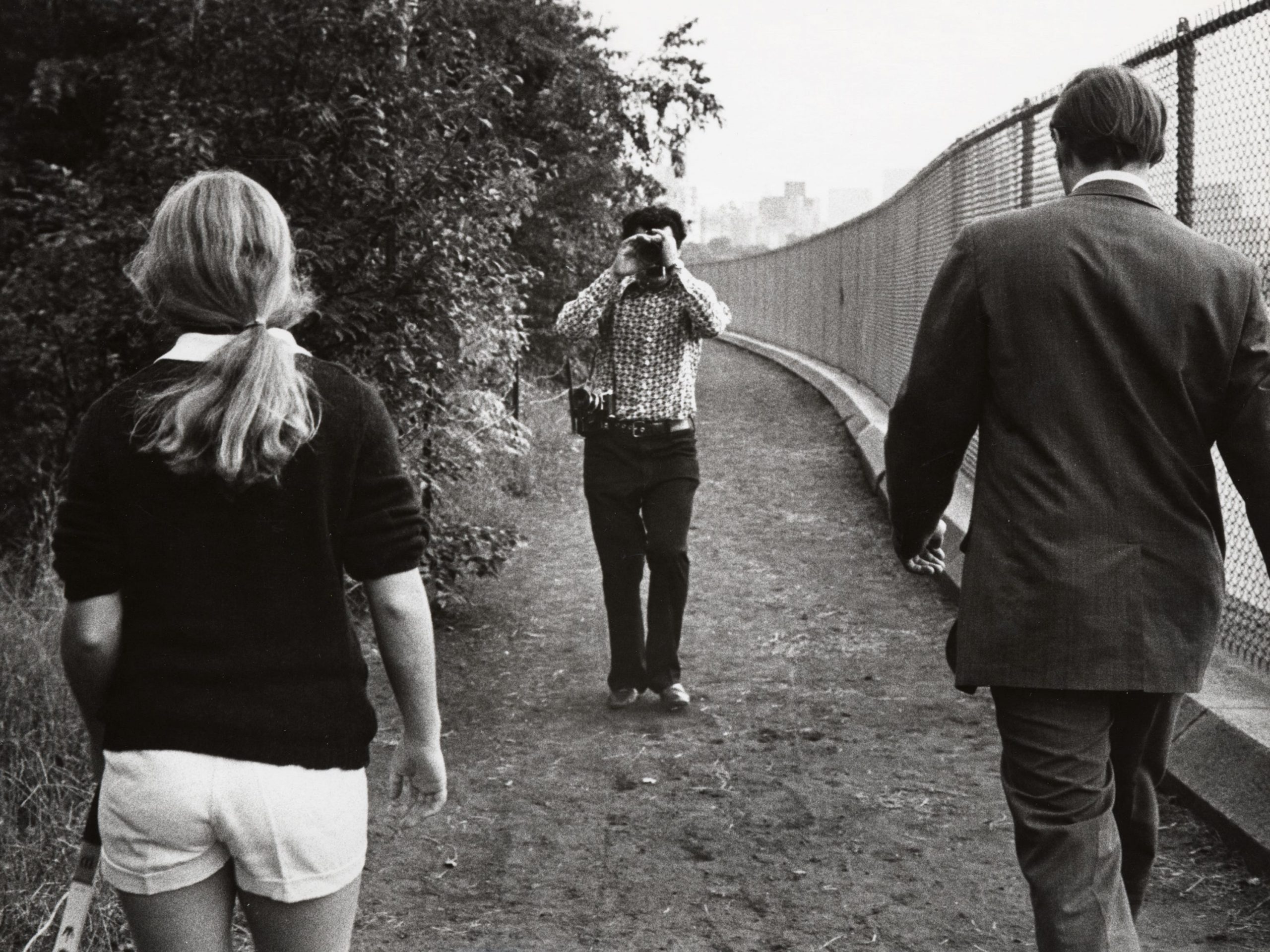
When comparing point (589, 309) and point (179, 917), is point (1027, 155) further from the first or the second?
point (179, 917)

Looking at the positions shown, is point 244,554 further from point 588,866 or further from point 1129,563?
point 588,866

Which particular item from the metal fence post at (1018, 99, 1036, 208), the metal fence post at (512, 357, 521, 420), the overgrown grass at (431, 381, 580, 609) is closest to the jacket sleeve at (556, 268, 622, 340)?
the overgrown grass at (431, 381, 580, 609)

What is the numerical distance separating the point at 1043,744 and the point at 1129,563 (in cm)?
40

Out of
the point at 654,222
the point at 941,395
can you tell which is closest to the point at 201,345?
the point at 941,395

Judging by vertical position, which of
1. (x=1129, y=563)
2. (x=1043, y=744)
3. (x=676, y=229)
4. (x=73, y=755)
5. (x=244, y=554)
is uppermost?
(x=676, y=229)

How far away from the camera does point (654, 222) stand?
6.16 m

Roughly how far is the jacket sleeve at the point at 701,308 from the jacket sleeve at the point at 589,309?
268mm

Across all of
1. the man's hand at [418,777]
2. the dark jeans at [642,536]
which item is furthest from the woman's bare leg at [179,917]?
the dark jeans at [642,536]

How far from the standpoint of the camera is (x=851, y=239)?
18.1 metres

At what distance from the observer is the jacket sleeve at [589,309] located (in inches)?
242

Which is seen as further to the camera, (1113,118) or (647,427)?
(647,427)

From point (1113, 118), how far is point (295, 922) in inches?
86.7

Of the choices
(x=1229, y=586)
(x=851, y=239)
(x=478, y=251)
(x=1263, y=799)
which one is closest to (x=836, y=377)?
(x=851, y=239)

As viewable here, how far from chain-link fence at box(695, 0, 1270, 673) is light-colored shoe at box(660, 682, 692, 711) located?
2.11m
